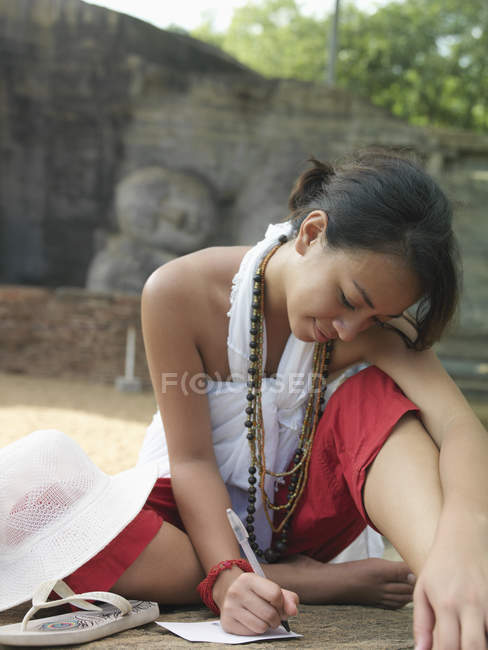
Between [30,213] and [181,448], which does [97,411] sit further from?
[30,213]

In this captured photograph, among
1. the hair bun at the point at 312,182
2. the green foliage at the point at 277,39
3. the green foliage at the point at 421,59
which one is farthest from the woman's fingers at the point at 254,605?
the green foliage at the point at 277,39

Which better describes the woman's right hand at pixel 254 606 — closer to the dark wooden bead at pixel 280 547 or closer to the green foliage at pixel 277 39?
the dark wooden bead at pixel 280 547

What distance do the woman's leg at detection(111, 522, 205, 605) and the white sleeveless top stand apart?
0.73 ft

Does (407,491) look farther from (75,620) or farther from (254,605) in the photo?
(75,620)

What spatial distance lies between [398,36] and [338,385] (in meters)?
21.4

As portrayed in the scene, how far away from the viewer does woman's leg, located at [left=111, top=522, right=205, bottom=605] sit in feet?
4.75

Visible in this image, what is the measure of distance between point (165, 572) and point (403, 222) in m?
0.89

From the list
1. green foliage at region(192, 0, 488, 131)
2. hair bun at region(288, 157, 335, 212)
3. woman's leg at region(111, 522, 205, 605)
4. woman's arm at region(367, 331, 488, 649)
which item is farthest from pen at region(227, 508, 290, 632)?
green foliage at region(192, 0, 488, 131)

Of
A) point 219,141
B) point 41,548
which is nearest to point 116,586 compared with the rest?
point 41,548

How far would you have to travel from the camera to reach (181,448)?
160cm

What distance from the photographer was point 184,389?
161 centimetres

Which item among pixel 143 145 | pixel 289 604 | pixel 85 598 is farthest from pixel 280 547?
pixel 143 145

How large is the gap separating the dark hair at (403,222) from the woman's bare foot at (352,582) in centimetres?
57

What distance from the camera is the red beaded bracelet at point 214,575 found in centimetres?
138
